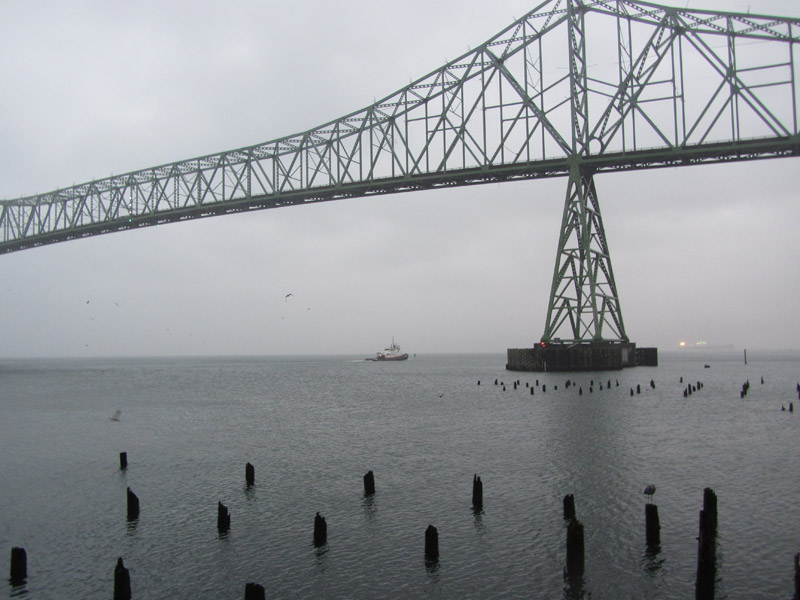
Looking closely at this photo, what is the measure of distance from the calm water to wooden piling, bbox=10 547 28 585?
0.39m

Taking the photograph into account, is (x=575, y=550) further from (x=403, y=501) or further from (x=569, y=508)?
(x=403, y=501)

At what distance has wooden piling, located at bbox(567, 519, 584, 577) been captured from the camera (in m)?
12.3

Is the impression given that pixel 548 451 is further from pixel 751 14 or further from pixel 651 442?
pixel 751 14

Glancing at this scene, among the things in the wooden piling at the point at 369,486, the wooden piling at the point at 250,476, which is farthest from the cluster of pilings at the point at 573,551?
the wooden piling at the point at 250,476

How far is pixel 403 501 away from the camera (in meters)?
17.5

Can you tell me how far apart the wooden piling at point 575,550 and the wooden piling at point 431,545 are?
2.50 metres

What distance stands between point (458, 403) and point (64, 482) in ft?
90.4

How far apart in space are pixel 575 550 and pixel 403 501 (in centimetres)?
607

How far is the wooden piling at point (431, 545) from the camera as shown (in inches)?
515

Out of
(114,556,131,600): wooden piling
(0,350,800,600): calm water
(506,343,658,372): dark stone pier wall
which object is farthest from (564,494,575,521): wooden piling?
(506,343,658,372): dark stone pier wall

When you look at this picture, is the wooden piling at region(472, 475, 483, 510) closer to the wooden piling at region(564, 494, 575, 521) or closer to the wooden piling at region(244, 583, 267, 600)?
the wooden piling at region(564, 494, 575, 521)

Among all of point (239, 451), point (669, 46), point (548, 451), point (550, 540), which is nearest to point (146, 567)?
point (550, 540)

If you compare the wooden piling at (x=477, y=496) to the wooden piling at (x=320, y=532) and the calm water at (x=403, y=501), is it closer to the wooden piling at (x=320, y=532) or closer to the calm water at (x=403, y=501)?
the calm water at (x=403, y=501)

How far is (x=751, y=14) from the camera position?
2239 inches
